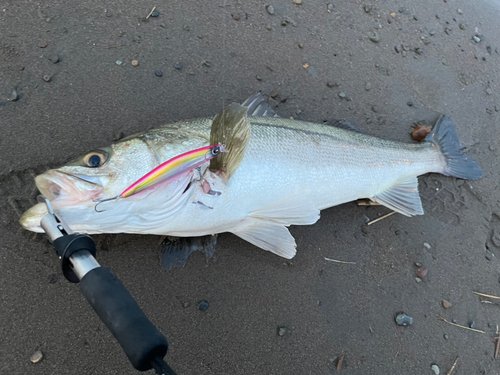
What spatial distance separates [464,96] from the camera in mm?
3385

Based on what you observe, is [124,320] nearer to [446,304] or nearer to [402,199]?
[402,199]

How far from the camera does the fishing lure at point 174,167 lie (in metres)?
1.53

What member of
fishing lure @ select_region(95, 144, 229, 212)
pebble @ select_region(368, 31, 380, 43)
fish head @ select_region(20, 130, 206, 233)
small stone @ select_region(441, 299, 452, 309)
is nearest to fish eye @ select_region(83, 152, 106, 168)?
fish head @ select_region(20, 130, 206, 233)

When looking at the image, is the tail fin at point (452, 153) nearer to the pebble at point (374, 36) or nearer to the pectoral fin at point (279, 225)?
the pebble at point (374, 36)

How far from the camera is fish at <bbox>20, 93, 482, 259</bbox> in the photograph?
4.97ft

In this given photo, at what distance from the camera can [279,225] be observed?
2.05m

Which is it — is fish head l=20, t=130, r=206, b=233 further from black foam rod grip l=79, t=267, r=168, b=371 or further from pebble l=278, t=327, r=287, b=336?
pebble l=278, t=327, r=287, b=336

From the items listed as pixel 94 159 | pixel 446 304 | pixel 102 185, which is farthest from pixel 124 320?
pixel 446 304

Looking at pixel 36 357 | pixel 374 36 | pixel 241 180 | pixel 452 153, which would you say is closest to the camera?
pixel 36 357

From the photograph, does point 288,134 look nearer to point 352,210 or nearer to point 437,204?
point 352,210

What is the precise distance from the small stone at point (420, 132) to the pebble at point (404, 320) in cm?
175

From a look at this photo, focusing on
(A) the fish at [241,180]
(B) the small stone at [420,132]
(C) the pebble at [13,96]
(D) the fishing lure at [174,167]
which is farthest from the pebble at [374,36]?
(C) the pebble at [13,96]

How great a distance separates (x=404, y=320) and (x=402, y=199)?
983 millimetres

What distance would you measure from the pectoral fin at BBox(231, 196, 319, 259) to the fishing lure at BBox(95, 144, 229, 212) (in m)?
0.58
